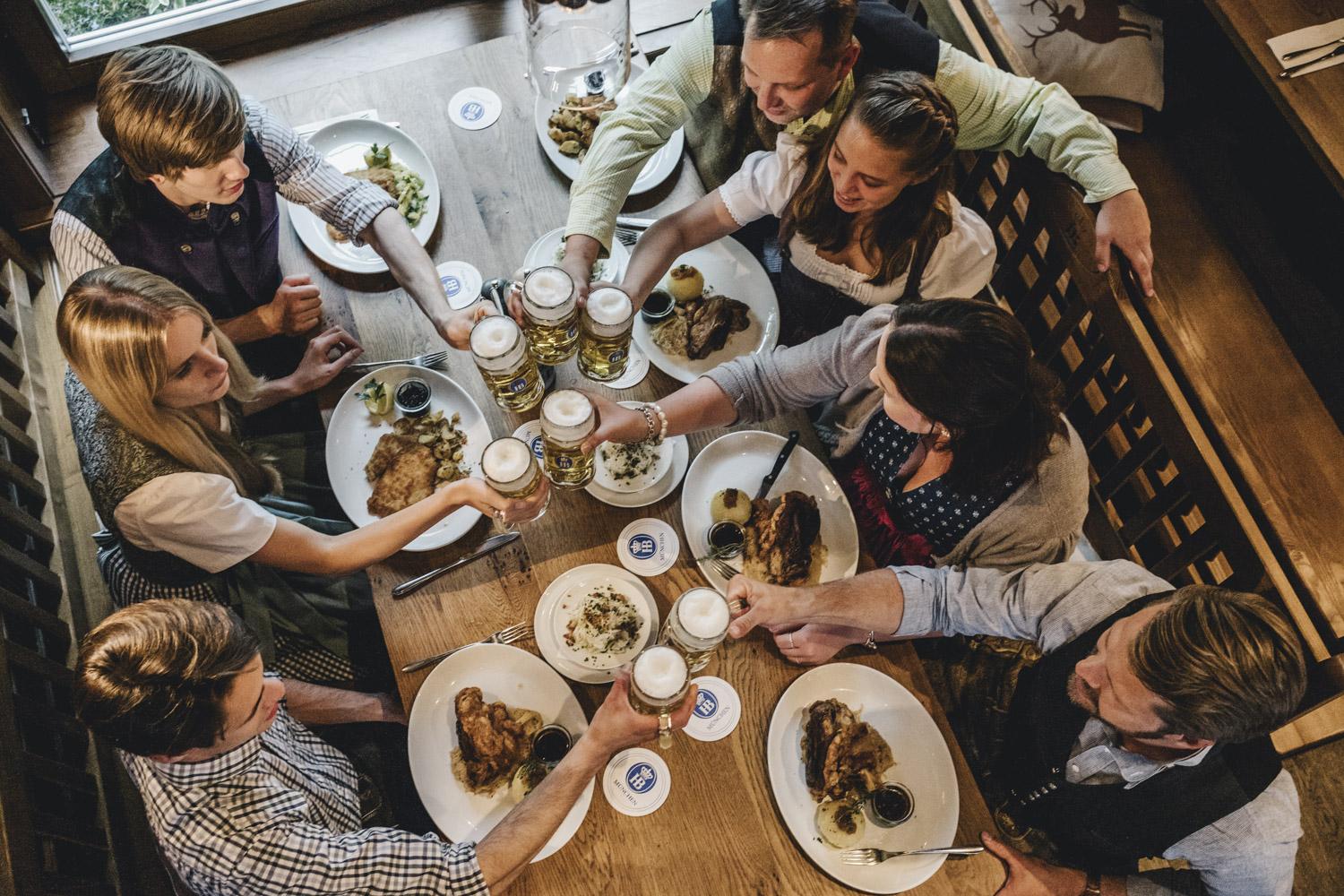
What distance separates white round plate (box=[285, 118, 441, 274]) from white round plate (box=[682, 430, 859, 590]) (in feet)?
3.34

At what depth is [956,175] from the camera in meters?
3.14

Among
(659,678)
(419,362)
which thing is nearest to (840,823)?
(659,678)

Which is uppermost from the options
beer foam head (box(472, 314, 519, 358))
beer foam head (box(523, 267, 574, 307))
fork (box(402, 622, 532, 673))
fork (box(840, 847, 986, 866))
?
beer foam head (box(523, 267, 574, 307))

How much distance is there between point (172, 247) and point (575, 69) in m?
1.29

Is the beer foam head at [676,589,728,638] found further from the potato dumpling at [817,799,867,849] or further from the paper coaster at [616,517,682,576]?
the potato dumpling at [817,799,867,849]

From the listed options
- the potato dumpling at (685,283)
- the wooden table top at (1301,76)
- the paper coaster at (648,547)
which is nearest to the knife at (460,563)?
the paper coaster at (648,547)

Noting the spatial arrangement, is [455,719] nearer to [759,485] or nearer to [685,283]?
[759,485]

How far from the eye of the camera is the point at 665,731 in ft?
5.73

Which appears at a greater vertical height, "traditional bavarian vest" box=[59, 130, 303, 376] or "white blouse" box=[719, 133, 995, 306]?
"traditional bavarian vest" box=[59, 130, 303, 376]

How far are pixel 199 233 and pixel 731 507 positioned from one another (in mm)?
1602

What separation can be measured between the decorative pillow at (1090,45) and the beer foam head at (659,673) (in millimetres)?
2619

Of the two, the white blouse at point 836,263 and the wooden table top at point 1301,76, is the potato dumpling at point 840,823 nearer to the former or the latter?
the white blouse at point 836,263

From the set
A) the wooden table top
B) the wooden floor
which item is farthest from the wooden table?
the wooden table top

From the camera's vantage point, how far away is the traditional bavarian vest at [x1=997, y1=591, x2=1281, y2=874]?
171 centimetres
